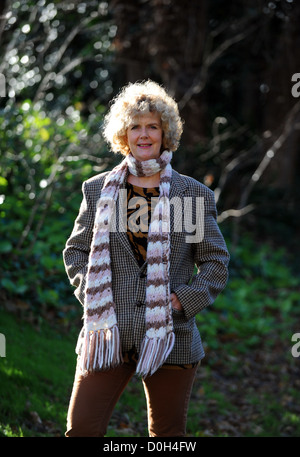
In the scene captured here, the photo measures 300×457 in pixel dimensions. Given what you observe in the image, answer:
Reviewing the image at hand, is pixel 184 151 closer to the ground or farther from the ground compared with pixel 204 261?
farther from the ground

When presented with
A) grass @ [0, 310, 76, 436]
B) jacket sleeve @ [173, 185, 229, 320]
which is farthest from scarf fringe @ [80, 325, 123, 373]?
grass @ [0, 310, 76, 436]

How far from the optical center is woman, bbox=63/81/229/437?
303 cm

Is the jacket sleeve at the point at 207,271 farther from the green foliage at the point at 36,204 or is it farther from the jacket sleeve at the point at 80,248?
the green foliage at the point at 36,204

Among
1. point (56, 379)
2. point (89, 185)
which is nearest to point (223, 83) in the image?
point (56, 379)

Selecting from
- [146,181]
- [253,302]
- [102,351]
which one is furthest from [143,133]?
[253,302]

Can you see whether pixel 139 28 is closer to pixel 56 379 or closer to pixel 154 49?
pixel 154 49

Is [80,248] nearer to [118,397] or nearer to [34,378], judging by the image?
[118,397]

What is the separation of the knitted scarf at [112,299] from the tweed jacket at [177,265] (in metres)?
0.06

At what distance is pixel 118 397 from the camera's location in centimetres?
310

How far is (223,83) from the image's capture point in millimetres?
14234

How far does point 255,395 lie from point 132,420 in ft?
5.71

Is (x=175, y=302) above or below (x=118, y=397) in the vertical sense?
above

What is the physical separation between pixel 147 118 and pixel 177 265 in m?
0.78

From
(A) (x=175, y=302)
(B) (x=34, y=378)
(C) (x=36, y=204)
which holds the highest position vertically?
(C) (x=36, y=204)
